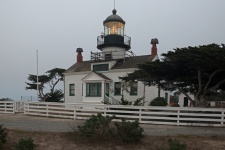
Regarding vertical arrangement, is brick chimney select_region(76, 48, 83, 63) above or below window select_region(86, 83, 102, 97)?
above

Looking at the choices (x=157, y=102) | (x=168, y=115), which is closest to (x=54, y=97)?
(x=157, y=102)

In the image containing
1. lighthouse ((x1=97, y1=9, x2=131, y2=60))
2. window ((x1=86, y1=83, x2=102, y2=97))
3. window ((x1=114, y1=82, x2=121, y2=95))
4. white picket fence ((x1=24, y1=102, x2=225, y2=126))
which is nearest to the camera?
white picket fence ((x1=24, y1=102, x2=225, y2=126))

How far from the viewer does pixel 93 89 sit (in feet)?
83.2

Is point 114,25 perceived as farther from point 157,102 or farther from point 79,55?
point 157,102

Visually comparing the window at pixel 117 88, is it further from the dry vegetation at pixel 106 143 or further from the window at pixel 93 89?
the dry vegetation at pixel 106 143

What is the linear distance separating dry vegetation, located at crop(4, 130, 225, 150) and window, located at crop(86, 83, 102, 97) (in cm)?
1523

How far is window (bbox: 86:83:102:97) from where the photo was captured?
25.0m

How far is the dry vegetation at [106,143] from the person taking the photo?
8203mm

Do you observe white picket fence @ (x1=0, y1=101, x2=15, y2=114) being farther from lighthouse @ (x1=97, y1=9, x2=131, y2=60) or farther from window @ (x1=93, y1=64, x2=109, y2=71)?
lighthouse @ (x1=97, y1=9, x2=131, y2=60)

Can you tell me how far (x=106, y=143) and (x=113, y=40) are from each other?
2009 centimetres

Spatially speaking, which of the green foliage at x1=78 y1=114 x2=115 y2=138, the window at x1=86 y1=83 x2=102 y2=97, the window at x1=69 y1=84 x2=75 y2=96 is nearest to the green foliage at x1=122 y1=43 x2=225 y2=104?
the green foliage at x1=78 y1=114 x2=115 y2=138

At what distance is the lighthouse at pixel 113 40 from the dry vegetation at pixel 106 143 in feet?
60.5

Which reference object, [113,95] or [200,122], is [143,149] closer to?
[200,122]

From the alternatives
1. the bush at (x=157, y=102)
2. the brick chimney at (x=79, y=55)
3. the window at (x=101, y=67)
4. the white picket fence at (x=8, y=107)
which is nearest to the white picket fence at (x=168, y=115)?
the white picket fence at (x=8, y=107)
